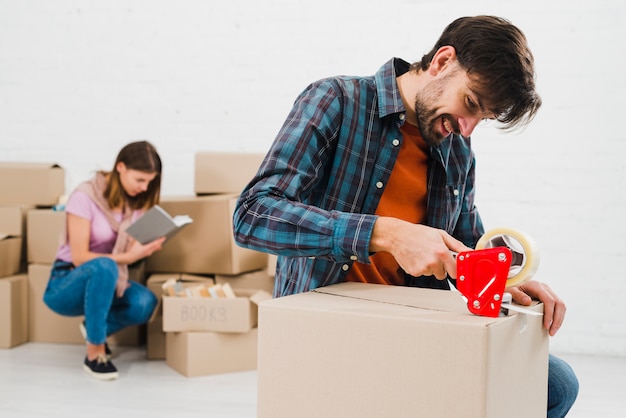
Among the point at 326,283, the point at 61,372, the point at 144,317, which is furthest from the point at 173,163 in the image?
the point at 326,283

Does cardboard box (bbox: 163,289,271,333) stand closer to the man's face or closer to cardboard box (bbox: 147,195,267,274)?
cardboard box (bbox: 147,195,267,274)

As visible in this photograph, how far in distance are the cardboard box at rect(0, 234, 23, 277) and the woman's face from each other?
25.4 inches

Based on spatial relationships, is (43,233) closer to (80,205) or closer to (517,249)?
(80,205)

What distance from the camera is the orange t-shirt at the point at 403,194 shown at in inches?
54.6

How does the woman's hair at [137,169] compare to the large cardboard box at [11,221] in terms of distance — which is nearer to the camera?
the woman's hair at [137,169]

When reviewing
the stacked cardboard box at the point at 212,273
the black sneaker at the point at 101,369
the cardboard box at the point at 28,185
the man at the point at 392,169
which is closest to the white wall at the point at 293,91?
the cardboard box at the point at 28,185

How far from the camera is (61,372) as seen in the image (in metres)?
3.11

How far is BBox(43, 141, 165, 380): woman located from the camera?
309 cm

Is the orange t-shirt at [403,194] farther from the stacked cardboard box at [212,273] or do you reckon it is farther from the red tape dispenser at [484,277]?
the stacked cardboard box at [212,273]

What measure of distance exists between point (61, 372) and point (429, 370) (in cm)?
247

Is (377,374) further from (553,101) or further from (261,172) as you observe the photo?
(553,101)

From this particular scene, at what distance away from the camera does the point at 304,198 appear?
132 centimetres

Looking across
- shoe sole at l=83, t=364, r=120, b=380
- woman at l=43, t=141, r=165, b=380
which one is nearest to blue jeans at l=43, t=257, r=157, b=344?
woman at l=43, t=141, r=165, b=380

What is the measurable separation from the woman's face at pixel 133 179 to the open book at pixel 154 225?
5.2 inches
